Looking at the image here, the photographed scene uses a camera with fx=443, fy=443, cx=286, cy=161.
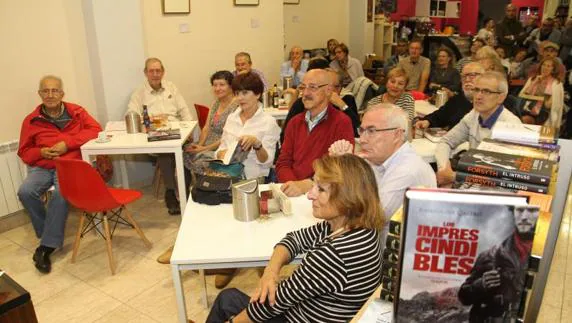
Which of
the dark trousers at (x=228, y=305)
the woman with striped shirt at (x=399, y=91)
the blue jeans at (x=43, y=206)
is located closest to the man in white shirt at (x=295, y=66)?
the woman with striped shirt at (x=399, y=91)

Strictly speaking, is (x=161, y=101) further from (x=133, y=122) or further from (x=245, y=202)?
(x=245, y=202)

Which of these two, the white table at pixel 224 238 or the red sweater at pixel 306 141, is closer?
the white table at pixel 224 238

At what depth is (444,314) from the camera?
2.98 ft

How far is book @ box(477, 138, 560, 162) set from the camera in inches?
49.5

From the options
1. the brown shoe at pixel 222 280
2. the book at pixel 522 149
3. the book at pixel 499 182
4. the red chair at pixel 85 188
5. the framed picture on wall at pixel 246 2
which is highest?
the framed picture on wall at pixel 246 2

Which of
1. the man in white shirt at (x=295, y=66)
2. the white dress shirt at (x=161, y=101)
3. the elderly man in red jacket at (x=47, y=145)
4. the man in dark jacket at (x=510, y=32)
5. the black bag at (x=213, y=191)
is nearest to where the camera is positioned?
the black bag at (x=213, y=191)

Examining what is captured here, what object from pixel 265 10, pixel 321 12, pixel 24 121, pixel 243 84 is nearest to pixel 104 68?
pixel 24 121

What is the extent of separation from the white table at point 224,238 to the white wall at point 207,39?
10.3 ft

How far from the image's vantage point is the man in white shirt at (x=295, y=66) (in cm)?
614

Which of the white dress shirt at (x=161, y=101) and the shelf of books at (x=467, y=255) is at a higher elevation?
the shelf of books at (x=467, y=255)

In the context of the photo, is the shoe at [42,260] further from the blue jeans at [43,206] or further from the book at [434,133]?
the book at [434,133]

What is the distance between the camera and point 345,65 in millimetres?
6707

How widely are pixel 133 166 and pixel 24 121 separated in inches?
50.5

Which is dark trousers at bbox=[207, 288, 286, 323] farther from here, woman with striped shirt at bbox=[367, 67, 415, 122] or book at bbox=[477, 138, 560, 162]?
woman with striped shirt at bbox=[367, 67, 415, 122]
